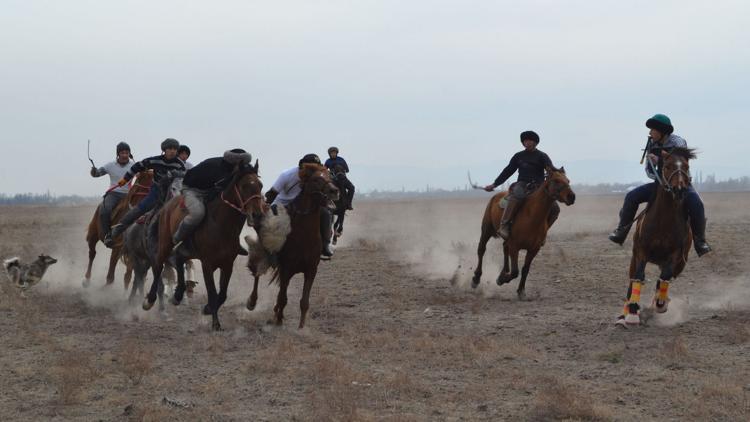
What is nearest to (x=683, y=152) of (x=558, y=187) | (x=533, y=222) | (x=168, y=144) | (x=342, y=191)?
(x=558, y=187)

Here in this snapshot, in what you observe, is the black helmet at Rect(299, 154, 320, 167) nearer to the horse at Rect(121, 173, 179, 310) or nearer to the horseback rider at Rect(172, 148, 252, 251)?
the horseback rider at Rect(172, 148, 252, 251)

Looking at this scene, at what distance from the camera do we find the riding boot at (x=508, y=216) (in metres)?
15.7

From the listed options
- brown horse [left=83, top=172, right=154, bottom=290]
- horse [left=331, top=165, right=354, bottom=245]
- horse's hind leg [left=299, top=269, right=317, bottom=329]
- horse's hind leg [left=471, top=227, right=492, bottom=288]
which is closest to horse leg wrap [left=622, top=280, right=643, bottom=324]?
horse's hind leg [left=299, top=269, right=317, bottom=329]

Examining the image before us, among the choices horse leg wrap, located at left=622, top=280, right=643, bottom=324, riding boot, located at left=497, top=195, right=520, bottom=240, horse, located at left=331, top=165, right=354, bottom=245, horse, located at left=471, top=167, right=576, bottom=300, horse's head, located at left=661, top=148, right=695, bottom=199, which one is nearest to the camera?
horse's head, located at left=661, top=148, right=695, bottom=199

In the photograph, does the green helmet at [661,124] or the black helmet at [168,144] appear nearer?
the green helmet at [661,124]

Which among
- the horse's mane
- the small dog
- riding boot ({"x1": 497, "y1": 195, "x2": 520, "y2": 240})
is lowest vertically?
the small dog

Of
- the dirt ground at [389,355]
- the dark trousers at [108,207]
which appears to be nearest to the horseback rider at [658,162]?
the dirt ground at [389,355]

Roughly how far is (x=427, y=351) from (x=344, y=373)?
1.55 metres

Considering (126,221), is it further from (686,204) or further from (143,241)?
(686,204)

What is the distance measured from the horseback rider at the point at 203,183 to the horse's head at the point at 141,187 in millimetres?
2542

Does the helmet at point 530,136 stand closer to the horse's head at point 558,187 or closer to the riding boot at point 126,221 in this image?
the horse's head at point 558,187

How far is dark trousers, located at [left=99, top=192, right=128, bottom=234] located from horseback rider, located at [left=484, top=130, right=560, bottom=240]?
19.9 ft

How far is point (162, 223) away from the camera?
12.8m

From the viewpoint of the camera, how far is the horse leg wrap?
12.0 metres
